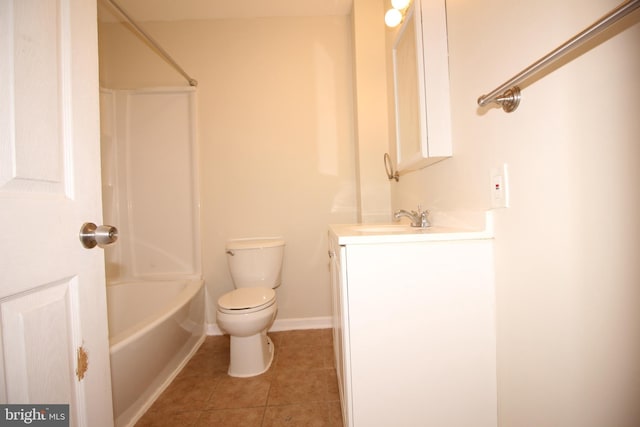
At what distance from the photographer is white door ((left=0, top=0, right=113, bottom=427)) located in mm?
416

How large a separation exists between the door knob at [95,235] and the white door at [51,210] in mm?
14

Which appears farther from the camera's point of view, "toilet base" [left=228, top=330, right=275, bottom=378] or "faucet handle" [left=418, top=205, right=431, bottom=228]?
"toilet base" [left=228, top=330, right=275, bottom=378]

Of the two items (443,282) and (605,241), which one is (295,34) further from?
(605,241)

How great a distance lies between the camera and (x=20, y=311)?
1.38 feet

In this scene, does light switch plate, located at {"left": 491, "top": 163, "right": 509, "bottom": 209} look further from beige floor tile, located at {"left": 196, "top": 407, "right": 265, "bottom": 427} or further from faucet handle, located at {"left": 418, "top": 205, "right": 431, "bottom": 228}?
beige floor tile, located at {"left": 196, "top": 407, "right": 265, "bottom": 427}

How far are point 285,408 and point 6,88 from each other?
1.50 metres

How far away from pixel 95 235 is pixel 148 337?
1.00 meters

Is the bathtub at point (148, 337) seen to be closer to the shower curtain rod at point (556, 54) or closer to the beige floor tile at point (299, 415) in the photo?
the beige floor tile at point (299, 415)

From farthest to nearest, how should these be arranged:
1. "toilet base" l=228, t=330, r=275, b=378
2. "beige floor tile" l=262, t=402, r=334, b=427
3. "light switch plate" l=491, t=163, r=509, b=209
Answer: "toilet base" l=228, t=330, r=275, b=378 → "beige floor tile" l=262, t=402, r=334, b=427 → "light switch plate" l=491, t=163, r=509, b=209

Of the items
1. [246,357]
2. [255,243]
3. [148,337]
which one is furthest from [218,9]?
[246,357]

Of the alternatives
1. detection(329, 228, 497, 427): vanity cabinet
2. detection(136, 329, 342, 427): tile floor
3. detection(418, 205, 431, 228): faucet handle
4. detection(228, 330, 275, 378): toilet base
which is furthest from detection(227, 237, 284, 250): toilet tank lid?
detection(329, 228, 497, 427): vanity cabinet

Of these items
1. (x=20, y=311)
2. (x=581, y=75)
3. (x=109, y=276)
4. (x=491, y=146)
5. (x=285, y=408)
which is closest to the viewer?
(x=20, y=311)

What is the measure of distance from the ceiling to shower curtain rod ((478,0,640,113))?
1.82 meters

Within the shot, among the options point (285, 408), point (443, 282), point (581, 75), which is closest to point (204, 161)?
point (285, 408)
